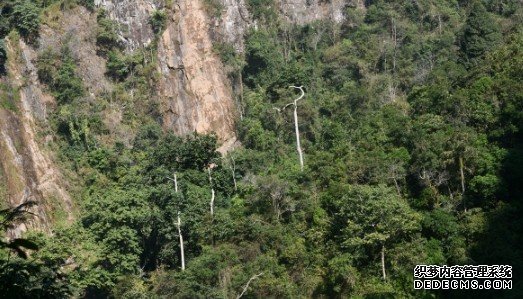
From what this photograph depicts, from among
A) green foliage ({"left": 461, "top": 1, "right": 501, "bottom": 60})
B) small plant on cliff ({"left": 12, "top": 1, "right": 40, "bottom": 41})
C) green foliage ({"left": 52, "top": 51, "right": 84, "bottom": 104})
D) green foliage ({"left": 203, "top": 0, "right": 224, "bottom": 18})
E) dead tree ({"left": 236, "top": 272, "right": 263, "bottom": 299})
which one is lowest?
dead tree ({"left": 236, "top": 272, "right": 263, "bottom": 299})

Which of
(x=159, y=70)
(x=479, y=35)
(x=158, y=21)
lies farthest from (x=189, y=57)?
(x=479, y=35)

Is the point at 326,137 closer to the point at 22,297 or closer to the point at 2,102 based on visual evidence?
the point at 2,102

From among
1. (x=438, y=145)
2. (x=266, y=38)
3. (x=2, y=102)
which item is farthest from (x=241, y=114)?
(x=438, y=145)

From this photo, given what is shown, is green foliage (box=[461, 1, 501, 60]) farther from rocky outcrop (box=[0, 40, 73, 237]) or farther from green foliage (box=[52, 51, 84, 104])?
rocky outcrop (box=[0, 40, 73, 237])

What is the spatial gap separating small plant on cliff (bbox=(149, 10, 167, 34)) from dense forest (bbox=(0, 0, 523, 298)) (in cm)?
12

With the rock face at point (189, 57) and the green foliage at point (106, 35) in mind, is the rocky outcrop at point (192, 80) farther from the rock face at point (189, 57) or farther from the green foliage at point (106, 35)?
the green foliage at point (106, 35)

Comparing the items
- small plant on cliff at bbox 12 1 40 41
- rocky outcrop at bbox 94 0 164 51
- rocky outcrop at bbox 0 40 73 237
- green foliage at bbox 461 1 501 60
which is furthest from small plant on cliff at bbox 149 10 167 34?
green foliage at bbox 461 1 501 60

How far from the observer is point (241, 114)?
39.1 metres

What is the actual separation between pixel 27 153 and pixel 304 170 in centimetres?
1273

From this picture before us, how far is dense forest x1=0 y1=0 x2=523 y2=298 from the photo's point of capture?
24.1 metres

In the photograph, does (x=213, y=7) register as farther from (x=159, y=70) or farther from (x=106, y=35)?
(x=106, y=35)

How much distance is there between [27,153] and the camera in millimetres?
33438

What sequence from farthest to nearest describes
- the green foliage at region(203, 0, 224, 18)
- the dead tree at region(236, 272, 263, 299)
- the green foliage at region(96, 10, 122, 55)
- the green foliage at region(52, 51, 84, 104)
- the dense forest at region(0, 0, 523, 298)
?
the green foliage at region(203, 0, 224, 18)
the green foliage at region(96, 10, 122, 55)
the green foliage at region(52, 51, 84, 104)
the dense forest at region(0, 0, 523, 298)
the dead tree at region(236, 272, 263, 299)

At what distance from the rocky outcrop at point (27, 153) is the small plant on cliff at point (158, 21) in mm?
6800
